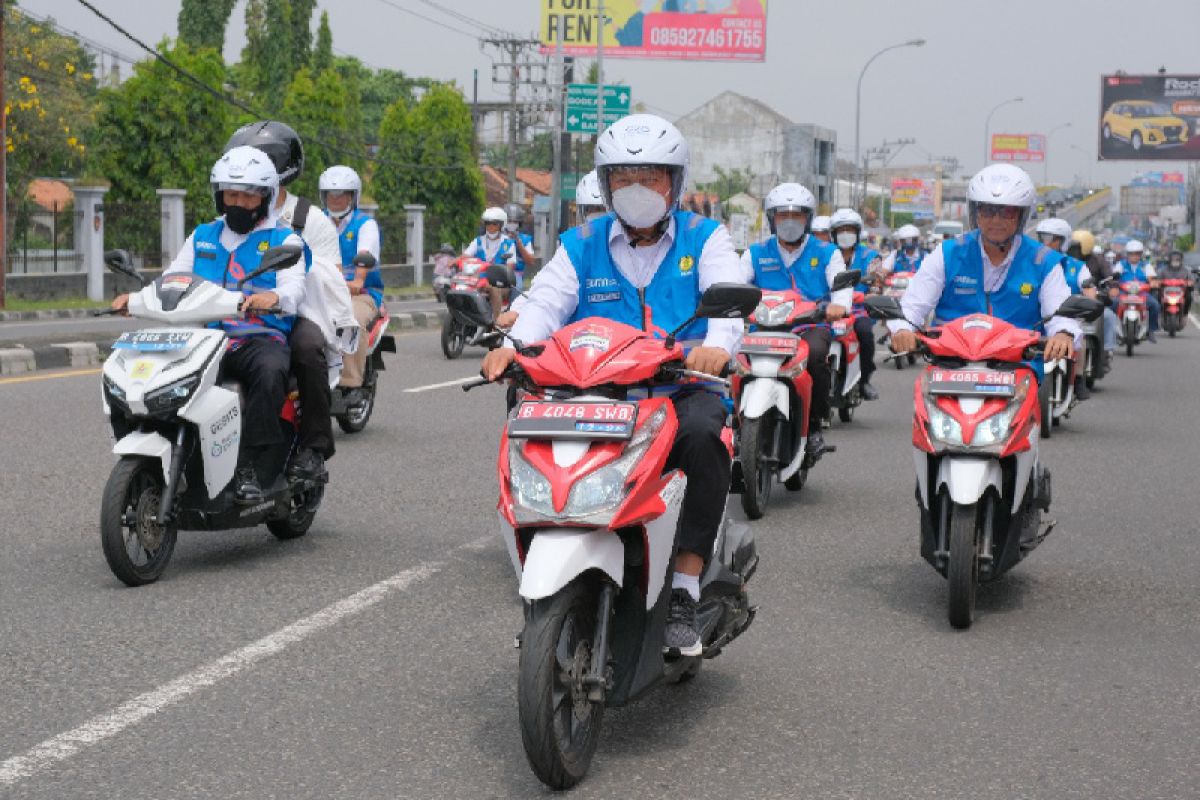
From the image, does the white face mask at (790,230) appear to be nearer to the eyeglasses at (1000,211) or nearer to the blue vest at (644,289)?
the eyeglasses at (1000,211)

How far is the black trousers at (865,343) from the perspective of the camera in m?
13.4

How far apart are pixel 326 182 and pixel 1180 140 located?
221 feet

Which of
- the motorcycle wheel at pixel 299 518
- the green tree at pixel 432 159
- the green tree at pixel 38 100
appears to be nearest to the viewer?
the motorcycle wheel at pixel 299 518

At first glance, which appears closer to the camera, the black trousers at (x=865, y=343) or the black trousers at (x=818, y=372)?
the black trousers at (x=818, y=372)

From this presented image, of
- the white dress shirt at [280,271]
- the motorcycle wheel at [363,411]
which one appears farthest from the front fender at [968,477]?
the motorcycle wheel at [363,411]

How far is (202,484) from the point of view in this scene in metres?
7.00

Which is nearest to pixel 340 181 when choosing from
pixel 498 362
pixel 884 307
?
pixel 884 307

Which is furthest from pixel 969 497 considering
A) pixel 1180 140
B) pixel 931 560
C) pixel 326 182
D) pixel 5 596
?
pixel 1180 140

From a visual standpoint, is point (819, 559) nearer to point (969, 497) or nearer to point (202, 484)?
point (969, 497)

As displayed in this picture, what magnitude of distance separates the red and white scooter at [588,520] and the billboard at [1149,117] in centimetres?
7306

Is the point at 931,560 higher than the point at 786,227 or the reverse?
the reverse

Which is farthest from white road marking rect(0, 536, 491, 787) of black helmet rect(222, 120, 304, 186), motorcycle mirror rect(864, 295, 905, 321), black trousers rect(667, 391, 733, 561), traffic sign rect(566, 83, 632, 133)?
traffic sign rect(566, 83, 632, 133)

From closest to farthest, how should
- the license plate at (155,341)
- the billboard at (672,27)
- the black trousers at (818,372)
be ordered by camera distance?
the license plate at (155,341), the black trousers at (818,372), the billboard at (672,27)

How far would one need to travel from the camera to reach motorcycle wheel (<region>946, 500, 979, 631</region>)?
6.31 m
